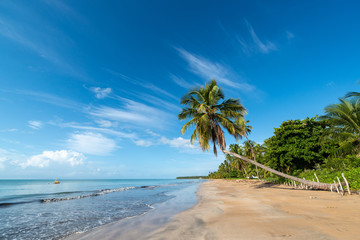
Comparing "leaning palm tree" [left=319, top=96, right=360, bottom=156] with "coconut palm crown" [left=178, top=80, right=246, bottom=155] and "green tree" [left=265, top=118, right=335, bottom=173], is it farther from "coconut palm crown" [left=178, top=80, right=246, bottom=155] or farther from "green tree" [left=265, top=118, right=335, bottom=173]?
"coconut palm crown" [left=178, top=80, right=246, bottom=155]

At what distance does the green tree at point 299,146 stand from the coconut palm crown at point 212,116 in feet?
28.4

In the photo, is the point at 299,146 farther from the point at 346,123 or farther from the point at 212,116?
the point at 212,116

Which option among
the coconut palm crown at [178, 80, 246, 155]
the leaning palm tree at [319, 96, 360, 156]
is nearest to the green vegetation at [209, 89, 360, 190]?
the leaning palm tree at [319, 96, 360, 156]

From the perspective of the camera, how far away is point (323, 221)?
460 centimetres

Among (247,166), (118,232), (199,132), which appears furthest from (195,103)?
(247,166)

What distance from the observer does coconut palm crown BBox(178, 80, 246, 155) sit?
46.3 ft

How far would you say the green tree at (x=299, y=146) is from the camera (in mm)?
17980

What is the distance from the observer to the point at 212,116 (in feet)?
47.8

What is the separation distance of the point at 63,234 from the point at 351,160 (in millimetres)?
18955

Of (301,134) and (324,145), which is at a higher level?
(301,134)

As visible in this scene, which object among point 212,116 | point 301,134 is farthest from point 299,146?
point 212,116

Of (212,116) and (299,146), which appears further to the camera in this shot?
(299,146)

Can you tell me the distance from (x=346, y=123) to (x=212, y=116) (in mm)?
12030

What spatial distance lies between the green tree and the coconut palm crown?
8660 millimetres
